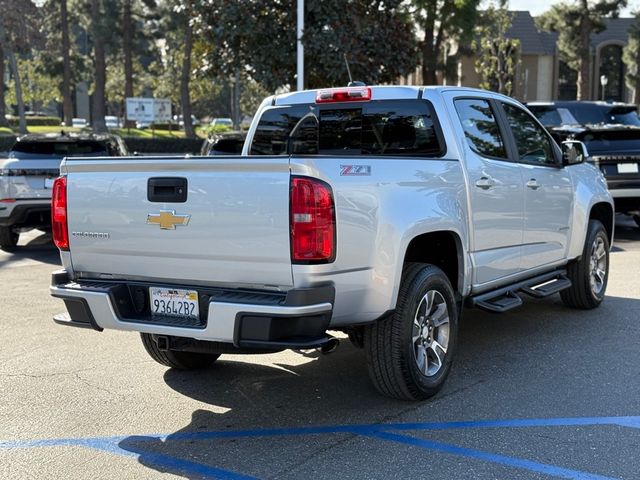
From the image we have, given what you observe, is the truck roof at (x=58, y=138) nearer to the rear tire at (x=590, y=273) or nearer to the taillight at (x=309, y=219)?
the rear tire at (x=590, y=273)

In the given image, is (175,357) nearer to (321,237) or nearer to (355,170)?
(321,237)

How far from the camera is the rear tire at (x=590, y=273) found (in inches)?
299

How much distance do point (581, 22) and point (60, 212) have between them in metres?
35.9

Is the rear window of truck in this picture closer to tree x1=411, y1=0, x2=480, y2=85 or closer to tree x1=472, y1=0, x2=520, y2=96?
tree x1=411, y1=0, x2=480, y2=85

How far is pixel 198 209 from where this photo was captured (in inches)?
179

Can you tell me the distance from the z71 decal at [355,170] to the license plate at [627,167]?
9.09 m

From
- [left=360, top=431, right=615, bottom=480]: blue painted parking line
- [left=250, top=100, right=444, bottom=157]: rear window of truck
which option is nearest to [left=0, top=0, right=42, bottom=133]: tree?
[left=250, top=100, right=444, bottom=157]: rear window of truck

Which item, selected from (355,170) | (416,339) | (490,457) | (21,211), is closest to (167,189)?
(355,170)

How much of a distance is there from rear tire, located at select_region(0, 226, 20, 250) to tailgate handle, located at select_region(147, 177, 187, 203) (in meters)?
8.21

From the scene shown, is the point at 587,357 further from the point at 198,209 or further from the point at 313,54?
the point at 313,54

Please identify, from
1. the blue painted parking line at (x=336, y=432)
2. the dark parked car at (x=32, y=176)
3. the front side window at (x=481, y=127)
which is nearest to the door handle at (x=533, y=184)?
the front side window at (x=481, y=127)

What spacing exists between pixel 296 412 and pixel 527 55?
5369cm

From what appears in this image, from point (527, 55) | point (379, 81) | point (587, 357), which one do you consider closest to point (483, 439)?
point (587, 357)

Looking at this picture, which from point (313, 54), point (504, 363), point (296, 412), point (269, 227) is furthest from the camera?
point (313, 54)
